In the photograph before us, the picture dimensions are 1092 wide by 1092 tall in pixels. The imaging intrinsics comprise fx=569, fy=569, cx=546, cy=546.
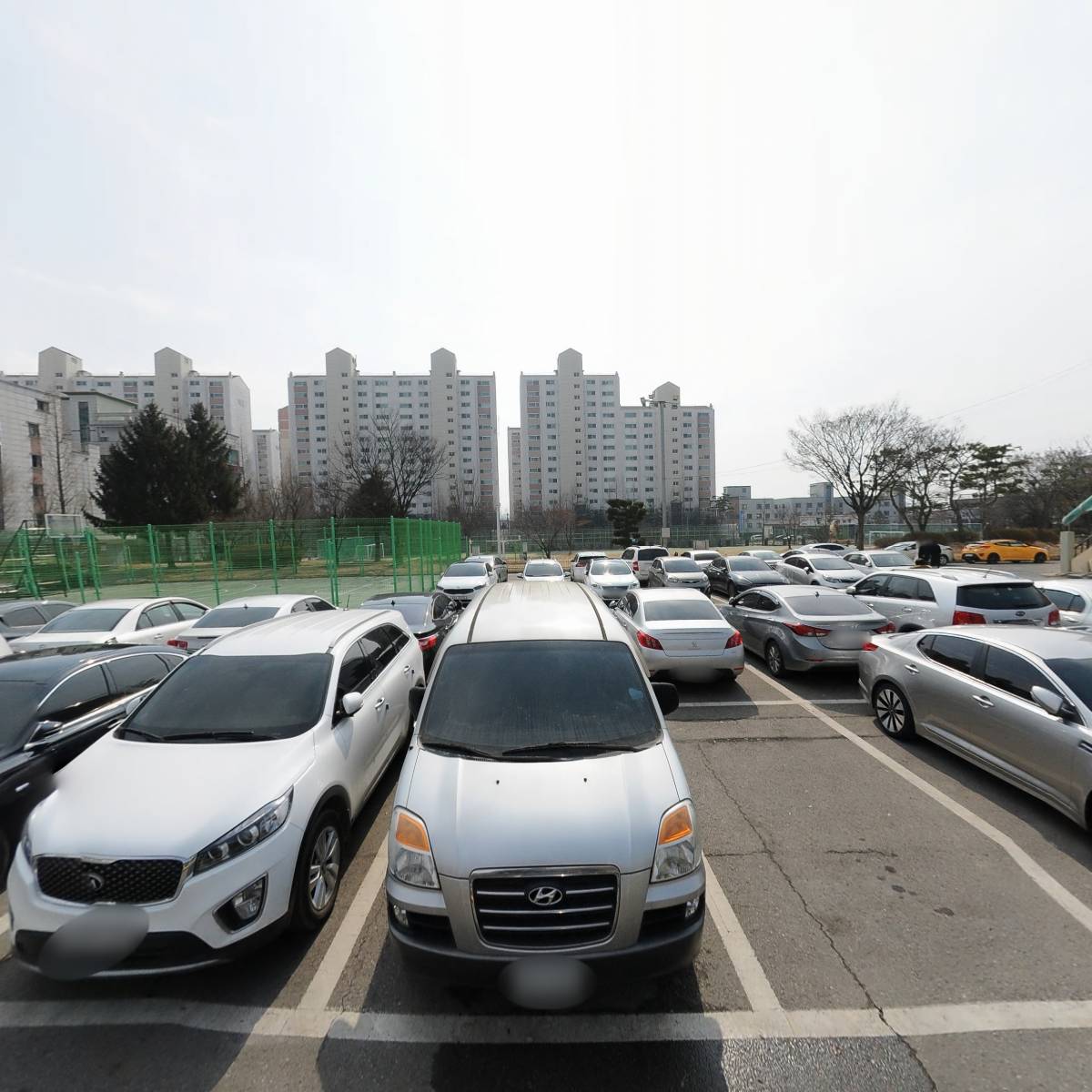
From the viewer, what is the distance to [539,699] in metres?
3.57

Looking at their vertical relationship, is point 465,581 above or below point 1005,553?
above

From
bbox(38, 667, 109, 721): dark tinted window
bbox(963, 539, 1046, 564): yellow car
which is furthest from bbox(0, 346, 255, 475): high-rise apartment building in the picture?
bbox(38, 667, 109, 721): dark tinted window

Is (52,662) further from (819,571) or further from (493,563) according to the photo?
(493,563)

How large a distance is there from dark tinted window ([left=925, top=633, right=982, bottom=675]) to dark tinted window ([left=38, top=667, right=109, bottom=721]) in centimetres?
781

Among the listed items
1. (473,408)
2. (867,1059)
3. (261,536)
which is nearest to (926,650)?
(867,1059)

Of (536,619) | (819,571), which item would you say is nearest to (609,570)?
(819,571)

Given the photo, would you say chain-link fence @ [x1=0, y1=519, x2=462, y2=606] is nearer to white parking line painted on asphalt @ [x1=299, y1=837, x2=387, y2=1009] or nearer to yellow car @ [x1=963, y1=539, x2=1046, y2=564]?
white parking line painted on asphalt @ [x1=299, y1=837, x2=387, y2=1009]

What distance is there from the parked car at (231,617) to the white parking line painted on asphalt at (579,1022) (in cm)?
583

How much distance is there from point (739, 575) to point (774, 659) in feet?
27.2

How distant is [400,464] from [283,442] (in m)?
93.3

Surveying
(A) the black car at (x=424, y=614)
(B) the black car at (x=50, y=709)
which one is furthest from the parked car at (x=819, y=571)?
(B) the black car at (x=50, y=709)

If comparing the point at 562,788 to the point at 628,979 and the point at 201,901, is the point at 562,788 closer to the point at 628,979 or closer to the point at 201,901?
the point at 628,979

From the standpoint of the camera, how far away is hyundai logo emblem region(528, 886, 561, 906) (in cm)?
254

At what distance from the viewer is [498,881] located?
2.56 m
